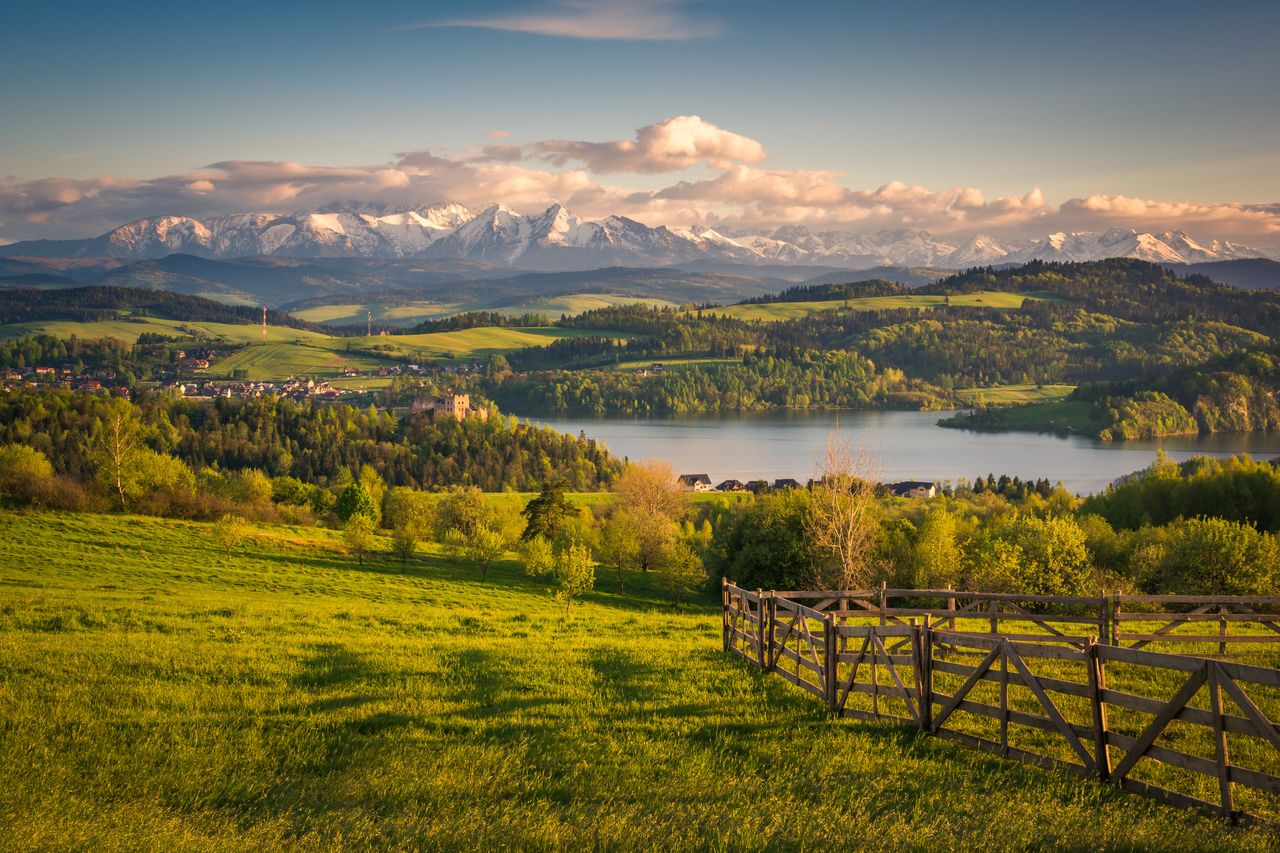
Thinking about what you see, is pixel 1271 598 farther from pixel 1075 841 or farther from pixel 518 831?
pixel 518 831

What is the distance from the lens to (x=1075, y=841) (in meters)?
7.10

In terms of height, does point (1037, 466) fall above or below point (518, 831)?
below

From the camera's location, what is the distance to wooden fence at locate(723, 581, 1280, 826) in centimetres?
770

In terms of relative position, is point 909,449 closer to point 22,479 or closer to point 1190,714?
point 22,479

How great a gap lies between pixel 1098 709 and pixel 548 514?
179ft

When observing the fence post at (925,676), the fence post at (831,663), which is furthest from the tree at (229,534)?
the fence post at (925,676)

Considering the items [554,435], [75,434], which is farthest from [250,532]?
[554,435]

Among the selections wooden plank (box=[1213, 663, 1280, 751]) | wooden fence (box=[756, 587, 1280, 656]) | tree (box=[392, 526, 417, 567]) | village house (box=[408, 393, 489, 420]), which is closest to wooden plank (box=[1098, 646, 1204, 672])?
wooden plank (box=[1213, 663, 1280, 751])

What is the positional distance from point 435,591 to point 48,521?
1868 centimetres

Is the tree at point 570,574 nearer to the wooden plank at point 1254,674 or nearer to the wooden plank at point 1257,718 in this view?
the wooden plank at point 1254,674

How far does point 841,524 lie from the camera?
130 ft

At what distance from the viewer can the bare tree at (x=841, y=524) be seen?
39594 mm

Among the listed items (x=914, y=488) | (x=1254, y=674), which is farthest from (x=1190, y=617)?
(x=914, y=488)

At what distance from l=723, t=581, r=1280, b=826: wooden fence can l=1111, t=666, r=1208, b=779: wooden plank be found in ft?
0.04
